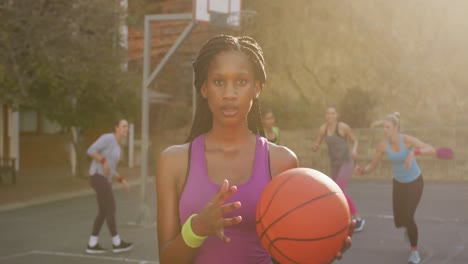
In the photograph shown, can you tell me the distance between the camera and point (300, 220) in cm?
247

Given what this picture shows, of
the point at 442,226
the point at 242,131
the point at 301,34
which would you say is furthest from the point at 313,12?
the point at 242,131

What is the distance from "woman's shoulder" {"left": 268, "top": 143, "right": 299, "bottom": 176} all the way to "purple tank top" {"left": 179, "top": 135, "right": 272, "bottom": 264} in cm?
7

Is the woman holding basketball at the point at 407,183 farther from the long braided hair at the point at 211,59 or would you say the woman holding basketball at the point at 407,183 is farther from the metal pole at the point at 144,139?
the long braided hair at the point at 211,59

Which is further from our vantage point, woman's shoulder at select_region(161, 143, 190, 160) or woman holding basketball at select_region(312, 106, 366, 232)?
woman holding basketball at select_region(312, 106, 366, 232)

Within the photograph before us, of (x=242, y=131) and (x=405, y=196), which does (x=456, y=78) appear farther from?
(x=242, y=131)

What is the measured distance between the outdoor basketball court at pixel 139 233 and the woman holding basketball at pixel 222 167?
5.92 meters

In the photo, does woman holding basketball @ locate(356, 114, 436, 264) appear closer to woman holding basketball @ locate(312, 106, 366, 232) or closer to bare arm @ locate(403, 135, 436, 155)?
bare arm @ locate(403, 135, 436, 155)

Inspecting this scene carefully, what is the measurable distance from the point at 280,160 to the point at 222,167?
26 cm

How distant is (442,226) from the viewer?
11.3m

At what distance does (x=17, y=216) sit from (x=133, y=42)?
16.3 m

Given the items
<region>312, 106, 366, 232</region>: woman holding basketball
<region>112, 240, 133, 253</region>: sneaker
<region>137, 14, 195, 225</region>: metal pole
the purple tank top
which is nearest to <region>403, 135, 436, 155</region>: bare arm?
<region>312, 106, 366, 232</region>: woman holding basketball

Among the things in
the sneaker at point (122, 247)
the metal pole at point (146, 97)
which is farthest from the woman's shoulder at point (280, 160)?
the metal pole at point (146, 97)

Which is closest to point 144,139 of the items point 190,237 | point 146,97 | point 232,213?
point 146,97

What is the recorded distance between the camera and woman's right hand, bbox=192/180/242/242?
227 cm
